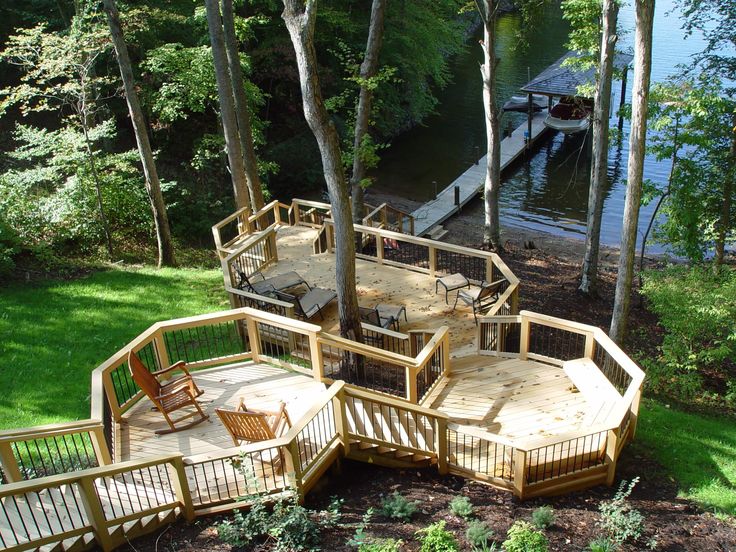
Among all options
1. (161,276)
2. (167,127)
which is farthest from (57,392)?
(167,127)

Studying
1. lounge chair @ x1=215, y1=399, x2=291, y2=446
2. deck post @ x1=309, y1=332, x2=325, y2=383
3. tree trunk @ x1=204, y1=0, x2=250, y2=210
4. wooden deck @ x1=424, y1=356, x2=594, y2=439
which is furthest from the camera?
tree trunk @ x1=204, y1=0, x2=250, y2=210

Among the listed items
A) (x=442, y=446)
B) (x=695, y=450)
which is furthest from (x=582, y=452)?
(x=695, y=450)

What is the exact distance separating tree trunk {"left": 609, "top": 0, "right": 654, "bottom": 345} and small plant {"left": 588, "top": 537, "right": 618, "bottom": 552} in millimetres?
5503

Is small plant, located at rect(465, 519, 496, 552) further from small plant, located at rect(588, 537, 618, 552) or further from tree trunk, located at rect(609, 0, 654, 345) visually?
tree trunk, located at rect(609, 0, 654, 345)

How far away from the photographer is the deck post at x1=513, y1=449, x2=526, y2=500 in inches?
283

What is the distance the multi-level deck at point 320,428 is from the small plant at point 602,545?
115cm

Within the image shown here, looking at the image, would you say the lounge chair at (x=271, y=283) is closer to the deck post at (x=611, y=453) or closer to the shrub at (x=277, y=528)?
the shrub at (x=277, y=528)

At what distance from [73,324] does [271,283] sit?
3767 millimetres

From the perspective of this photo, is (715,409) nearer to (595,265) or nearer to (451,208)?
(595,265)

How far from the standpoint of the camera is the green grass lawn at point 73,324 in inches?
372

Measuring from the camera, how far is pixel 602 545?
6223 mm

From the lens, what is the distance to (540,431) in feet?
27.0

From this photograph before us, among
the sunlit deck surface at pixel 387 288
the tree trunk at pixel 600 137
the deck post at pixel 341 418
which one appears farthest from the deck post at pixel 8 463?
the tree trunk at pixel 600 137

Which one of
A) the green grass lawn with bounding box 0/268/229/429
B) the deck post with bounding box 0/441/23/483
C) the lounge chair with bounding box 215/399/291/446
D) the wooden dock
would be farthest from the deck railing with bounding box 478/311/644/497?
the wooden dock
